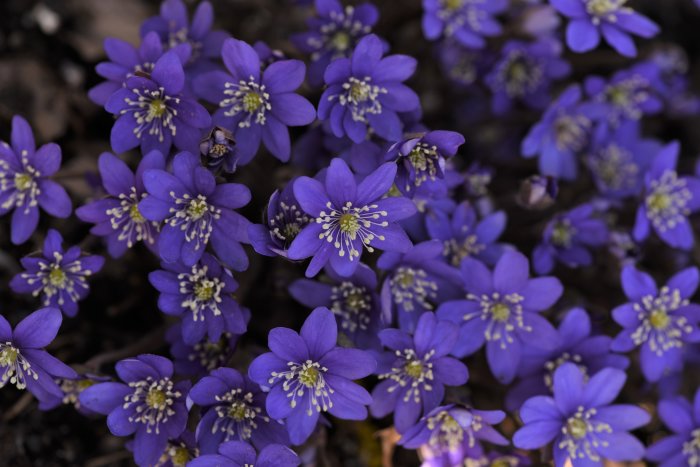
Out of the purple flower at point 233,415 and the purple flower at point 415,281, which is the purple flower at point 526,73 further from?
the purple flower at point 233,415

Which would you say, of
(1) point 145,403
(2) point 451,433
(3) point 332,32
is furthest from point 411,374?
(3) point 332,32

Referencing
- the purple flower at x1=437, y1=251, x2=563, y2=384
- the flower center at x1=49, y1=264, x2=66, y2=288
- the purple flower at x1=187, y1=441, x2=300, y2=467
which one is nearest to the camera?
the purple flower at x1=187, y1=441, x2=300, y2=467

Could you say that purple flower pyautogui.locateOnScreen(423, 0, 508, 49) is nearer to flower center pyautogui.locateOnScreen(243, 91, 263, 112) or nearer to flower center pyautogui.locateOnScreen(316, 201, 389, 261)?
flower center pyautogui.locateOnScreen(243, 91, 263, 112)

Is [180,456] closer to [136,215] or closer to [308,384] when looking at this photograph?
[308,384]

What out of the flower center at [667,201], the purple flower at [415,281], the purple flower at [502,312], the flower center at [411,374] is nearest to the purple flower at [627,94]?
the flower center at [667,201]

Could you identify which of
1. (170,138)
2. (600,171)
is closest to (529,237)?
(600,171)

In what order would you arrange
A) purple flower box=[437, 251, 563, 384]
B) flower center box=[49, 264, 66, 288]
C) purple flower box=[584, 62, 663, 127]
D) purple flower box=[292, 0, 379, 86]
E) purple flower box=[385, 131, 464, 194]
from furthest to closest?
purple flower box=[584, 62, 663, 127] → purple flower box=[292, 0, 379, 86] → purple flower box=[437, 251, 563, 384] → flower center box=[49, 264, 66, 288] → purple flower box=[385, 131, 464, 194]

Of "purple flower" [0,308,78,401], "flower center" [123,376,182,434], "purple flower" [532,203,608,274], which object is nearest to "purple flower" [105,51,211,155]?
"purple flower" [0,308,78,401]

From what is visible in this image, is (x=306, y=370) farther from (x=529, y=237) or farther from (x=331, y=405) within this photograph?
(x=529, y=237)
